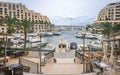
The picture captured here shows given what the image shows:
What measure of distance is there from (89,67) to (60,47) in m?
26.1

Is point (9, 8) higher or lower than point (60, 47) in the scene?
higher

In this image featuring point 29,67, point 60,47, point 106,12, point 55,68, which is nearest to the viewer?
point 29,67

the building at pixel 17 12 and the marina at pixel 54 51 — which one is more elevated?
the building at pixel 17 12

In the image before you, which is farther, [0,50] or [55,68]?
[0,50]

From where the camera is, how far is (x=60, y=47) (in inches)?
1633

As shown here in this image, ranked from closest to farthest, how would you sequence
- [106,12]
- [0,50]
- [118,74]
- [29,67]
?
[118,74], [29,67], [0,50], [106,12]

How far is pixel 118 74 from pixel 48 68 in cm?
609

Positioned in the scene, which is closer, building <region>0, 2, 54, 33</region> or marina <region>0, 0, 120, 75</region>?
marina <region>0, 0, 120, 75</region>

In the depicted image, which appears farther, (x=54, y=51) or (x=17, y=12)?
(x=17, y=12)

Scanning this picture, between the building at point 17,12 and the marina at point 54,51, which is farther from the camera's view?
the building at point 17,12

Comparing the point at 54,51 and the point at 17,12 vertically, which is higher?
→ the point at 17,12

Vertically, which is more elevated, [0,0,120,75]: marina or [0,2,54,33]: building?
[0,2,54,33]: building

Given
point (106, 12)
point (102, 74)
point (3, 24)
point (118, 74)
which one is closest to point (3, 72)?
point (102, 74)

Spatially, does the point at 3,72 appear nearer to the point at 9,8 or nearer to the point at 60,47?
the point at 60,47
